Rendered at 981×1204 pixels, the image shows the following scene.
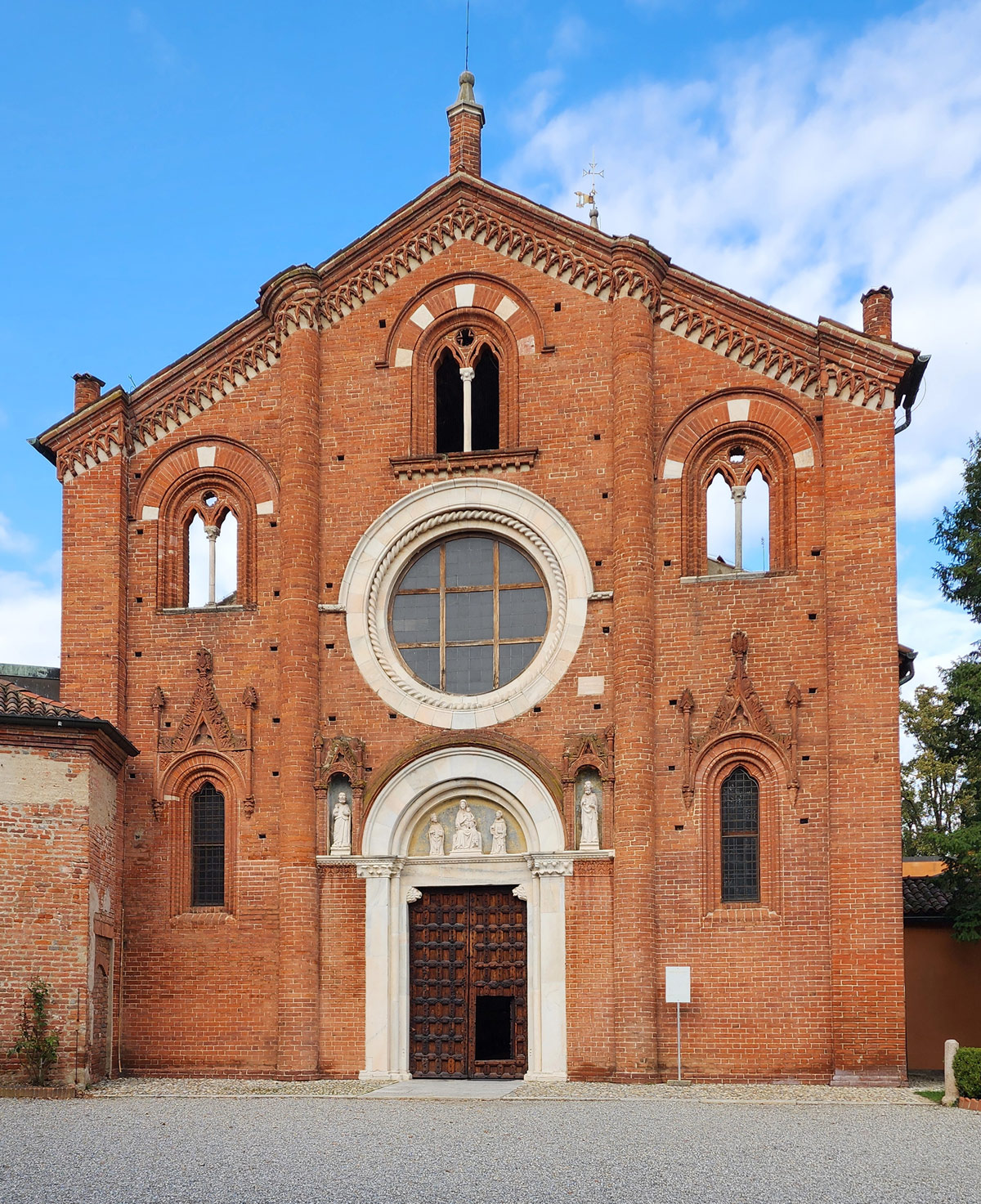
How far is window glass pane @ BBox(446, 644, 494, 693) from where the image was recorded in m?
23.1

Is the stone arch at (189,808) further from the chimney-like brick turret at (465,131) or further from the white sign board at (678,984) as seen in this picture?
the chimney-like brick turret at (465,131)

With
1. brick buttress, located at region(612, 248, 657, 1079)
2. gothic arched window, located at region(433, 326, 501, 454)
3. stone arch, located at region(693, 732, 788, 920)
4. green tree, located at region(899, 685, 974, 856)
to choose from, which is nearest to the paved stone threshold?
brick buttress, located at region(612, 248, 657, 1079)

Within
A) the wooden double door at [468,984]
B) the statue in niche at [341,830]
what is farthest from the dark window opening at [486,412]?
the wooden double door at [468,984]

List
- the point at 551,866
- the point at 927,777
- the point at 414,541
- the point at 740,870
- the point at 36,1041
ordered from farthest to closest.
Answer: the point at 927,777 → the point at 414,541 → the point at 551,866 → the point at 740,870 → the point at 36,1041

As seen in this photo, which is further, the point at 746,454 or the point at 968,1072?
the point at 746,454

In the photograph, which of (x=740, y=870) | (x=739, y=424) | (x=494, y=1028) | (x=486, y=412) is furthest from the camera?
(x=486, y=412)

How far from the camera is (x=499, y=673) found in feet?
75.5

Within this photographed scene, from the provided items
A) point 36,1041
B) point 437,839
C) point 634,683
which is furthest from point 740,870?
point 36,1041

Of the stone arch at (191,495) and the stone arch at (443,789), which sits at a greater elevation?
the stone arch at (191,495)

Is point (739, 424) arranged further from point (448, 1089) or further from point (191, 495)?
point (448, 1089)

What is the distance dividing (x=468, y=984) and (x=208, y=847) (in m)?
4.53

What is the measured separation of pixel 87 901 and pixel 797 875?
981 centimetres

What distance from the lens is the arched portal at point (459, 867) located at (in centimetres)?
2156

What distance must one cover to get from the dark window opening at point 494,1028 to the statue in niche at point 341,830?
2917 millimetres
